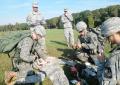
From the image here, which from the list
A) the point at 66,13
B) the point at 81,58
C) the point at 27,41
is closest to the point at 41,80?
the point at 27,41

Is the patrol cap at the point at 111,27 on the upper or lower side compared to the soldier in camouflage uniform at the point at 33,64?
upper

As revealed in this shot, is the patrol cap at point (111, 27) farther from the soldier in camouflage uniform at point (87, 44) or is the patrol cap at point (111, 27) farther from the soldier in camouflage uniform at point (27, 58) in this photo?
the soldier in camouflage uniform at point (87, 44)

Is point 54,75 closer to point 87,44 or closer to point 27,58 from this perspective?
point 27,58

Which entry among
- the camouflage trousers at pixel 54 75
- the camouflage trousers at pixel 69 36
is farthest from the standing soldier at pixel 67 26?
the camouflage trousers at pixel 54 75

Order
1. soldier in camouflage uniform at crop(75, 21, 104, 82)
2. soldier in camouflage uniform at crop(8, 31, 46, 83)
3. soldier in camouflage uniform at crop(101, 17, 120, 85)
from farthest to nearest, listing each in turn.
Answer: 1. soldier in camouflage uniform at crop(75, 21, 104, 82)
2. soldier in camouflage uniform at crop(8, 31, 46, 83)
3. soldier in camouflage uniform at crop(101, 17, 120, 85)

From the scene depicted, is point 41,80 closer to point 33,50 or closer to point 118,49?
point 33,50

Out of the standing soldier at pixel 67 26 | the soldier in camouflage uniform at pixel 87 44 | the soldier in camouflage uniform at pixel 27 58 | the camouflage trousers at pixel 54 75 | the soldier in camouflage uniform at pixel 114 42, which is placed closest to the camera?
the soldier in camouflage uniform at pixel 114 42

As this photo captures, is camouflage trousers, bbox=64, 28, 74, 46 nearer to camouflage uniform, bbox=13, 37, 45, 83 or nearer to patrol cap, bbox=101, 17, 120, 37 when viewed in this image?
camouflage uniform, bbox=13, 37, 45, 83

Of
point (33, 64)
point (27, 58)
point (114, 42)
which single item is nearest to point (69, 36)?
point (33, 64)

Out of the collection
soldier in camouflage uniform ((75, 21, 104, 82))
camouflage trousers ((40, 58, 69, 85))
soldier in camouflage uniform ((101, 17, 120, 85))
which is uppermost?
soldier in camouflage uniform ((101, 17, 120, 85))

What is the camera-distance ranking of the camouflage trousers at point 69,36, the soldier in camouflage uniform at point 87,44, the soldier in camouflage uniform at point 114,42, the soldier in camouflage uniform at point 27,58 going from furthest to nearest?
the camouflage trousers at point 69,36 < the soldier in camouflage uniform at point 87,44 < the soldier in camouflage uniform at point 27,58 < the soldier in camouflage uniform at point 114,42

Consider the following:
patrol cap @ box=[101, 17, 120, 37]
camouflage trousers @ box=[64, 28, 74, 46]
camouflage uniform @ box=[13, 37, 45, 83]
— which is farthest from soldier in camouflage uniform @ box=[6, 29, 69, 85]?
camouflage trousers @ box=[64, 28, 74, 46]

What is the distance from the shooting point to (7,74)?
27.3 feet

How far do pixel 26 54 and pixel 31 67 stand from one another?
0.50 m
